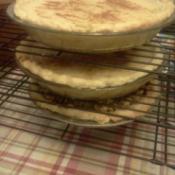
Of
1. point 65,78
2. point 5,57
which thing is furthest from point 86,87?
point 5,57

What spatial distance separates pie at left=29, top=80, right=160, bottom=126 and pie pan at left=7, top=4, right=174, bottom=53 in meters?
0.12

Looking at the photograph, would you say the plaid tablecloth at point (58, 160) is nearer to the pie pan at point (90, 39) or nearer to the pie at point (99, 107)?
the pie at point (99, 107)

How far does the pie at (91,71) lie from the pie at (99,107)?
26 mm

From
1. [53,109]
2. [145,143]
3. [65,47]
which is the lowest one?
[145,143]

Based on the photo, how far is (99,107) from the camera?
21.3 inches

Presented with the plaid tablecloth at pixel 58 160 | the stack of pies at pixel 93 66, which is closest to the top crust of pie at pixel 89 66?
the stack of pies at pixel 93 66

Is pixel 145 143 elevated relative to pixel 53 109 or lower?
lower

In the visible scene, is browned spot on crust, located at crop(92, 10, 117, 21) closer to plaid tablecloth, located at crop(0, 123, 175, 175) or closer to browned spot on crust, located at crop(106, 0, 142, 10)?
browned spot on crust, located at crop(106, 0, 142, 10)

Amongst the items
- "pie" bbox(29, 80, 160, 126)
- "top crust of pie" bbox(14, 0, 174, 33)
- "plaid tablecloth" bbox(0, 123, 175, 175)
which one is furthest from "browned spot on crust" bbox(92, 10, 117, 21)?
"plaid tablecloth" bbox(0, 123, 175, 175)

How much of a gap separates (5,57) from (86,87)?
0.43 m

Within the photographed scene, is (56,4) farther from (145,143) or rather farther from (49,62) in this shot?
(145,143)

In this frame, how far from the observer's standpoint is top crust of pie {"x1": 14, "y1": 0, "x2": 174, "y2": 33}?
→ 0.46m

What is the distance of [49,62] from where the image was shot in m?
0.55

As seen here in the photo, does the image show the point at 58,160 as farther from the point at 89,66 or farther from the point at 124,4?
the point at 124,4
